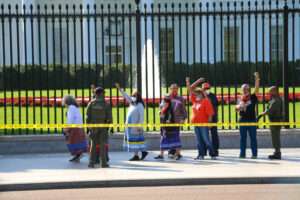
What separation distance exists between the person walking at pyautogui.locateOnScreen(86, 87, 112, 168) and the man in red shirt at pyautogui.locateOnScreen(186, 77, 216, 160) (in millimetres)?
1940

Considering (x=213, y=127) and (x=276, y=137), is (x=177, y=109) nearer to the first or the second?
(x=213, y=127)

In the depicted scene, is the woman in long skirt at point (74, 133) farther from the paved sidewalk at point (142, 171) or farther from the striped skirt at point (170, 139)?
the striped skirt at point (170, 139)

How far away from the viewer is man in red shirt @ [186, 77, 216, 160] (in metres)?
14.7

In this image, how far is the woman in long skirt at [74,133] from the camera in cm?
1448

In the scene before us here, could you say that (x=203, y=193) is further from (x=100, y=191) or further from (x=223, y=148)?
(x=223, y=148)

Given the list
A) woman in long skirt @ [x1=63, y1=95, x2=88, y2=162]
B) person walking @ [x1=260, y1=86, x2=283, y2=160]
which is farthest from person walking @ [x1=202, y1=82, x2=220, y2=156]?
woman in long skirt @ [x1=63, y1=95, x2=88, y2=162]

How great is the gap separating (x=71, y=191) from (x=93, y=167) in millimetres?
2272

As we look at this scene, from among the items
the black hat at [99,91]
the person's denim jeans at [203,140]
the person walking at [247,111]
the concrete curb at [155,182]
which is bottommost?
the concrete curb at [155,182]

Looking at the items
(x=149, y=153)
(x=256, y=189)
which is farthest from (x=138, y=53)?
(x=256, y=189)

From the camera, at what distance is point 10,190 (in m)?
11.8

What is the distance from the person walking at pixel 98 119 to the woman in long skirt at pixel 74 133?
2.08 ft

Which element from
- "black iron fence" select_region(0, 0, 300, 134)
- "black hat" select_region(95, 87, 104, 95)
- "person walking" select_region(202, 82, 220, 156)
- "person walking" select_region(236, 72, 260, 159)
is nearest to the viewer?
"black hat" select_region(95, 87, 104, 95)

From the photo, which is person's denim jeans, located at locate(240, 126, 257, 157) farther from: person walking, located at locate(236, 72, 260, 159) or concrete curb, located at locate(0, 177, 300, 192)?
concrete curb, located at locate(0, 177, 300, 192)

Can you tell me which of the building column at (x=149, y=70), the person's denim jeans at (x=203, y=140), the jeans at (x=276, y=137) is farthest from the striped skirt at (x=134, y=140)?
the jeans at (x=276, y=137)
